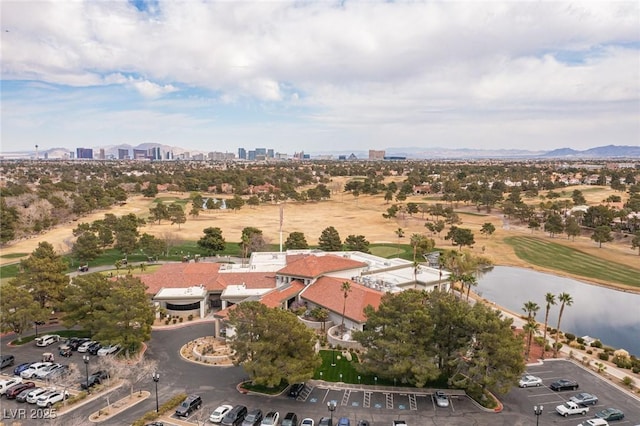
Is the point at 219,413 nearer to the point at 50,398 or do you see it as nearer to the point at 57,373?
the point at 50,398

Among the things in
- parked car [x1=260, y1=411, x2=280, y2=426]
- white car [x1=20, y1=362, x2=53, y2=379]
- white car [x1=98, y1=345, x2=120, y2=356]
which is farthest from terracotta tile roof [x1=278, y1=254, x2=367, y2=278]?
white car [x1=20, y1=362, x2=53, y2=379]

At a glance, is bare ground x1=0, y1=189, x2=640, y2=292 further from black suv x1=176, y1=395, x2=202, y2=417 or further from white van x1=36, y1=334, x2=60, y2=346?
black suv x1=176, y1=395, x2=202, y2=417

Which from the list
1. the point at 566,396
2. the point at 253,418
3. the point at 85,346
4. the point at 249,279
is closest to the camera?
the point at 253,418

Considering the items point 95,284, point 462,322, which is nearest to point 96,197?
point 95,284

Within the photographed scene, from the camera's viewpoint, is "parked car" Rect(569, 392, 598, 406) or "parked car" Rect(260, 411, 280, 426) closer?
"parked car" Rect(260, 411, 280, 426)

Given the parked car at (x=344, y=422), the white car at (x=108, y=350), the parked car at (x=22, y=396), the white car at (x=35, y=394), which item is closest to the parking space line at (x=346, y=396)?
the parked car at (x=344, y=422)

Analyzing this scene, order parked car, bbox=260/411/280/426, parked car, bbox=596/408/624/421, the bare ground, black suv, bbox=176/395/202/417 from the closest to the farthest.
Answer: parked car, bbox=260/411/280/426 < black suv, bbox=176/395/202/417 < parked car, bbox=596/408/624/421 < the bare ground

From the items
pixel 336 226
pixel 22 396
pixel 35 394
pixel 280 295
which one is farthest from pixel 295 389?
pixel 336 226
